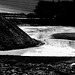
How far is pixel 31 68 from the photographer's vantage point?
363 centimetres

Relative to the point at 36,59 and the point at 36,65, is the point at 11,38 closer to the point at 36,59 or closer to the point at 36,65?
the point at 36,59

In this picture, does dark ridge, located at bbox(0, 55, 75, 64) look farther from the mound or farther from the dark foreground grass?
the mound

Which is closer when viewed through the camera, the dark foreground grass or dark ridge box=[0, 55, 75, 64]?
the dark foreground grass

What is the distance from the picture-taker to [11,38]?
5.73 meters

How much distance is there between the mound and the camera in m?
5.52

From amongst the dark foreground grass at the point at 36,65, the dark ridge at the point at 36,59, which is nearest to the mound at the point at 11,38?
the dark ridge at the point at 36,59

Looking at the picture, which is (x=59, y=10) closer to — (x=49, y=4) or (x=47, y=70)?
(x=49, y=4)

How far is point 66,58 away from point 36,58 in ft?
1.60

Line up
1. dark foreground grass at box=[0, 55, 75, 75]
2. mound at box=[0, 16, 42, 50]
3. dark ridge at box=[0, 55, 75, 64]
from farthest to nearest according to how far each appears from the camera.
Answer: mound at box=[0, 16, 42, 50] < dark ridge at box=[0, 55, 75, 64] < dark foreground grass at box=[0, 55, 75, 75]

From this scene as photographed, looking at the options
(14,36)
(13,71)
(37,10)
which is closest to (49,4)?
(37,10)

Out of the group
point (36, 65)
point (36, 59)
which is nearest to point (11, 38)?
point (36, 59)

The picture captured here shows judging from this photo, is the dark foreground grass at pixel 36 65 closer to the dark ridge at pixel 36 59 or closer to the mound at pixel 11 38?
the dark ridge at pixel 36 59

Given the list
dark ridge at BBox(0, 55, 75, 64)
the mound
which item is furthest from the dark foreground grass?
the mound

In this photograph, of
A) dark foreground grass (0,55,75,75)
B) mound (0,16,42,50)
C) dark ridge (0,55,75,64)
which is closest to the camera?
dark foreground grass (0,55,75,75)
